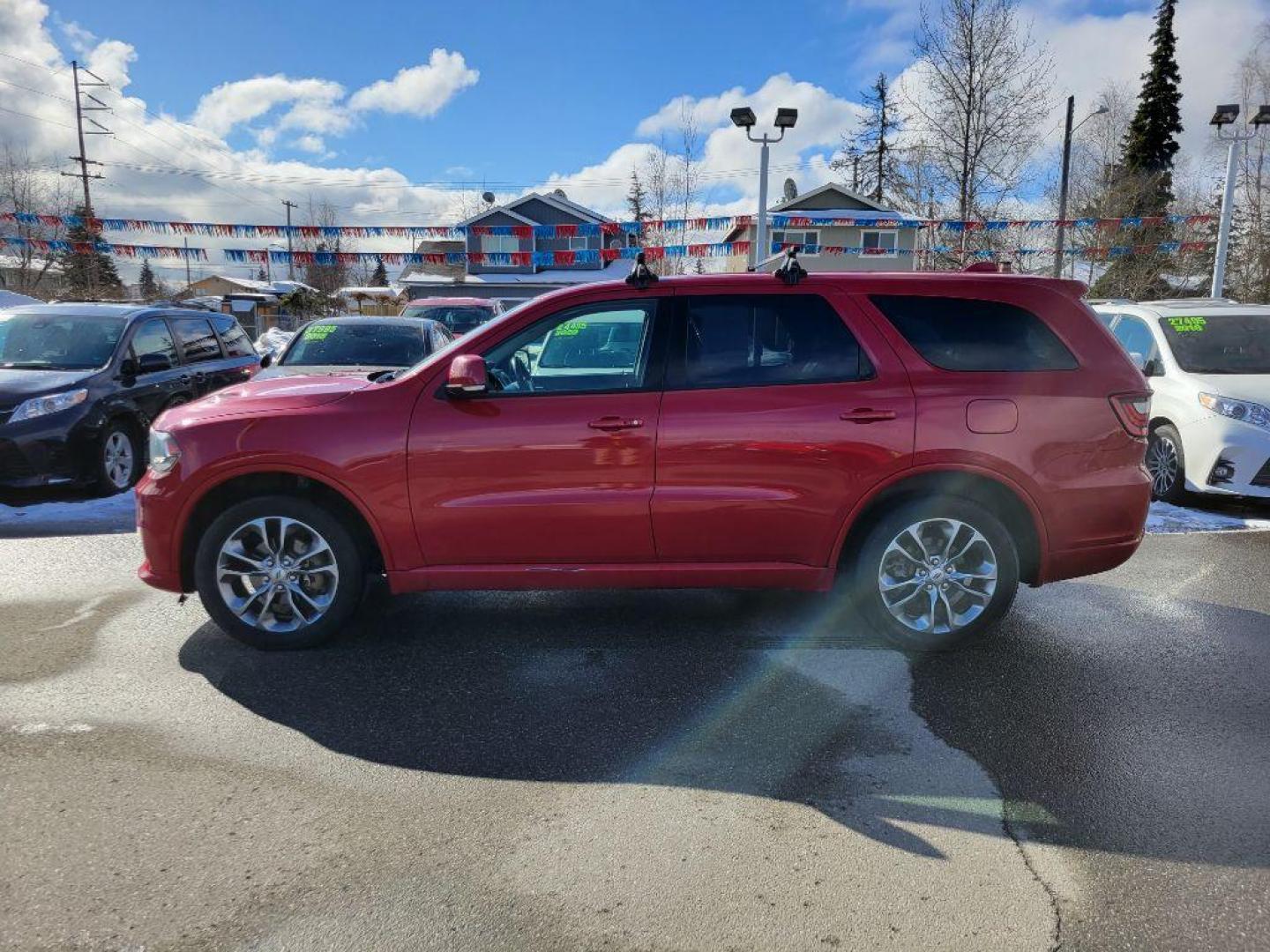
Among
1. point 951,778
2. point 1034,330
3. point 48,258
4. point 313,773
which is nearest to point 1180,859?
point 951,778

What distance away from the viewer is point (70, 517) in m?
7.12

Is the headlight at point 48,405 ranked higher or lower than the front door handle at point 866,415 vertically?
lower

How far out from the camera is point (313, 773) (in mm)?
3172

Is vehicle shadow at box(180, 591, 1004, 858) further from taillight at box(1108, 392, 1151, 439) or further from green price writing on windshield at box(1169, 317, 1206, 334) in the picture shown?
green price writing on windshield at box(1169, 317, 1206, 334)

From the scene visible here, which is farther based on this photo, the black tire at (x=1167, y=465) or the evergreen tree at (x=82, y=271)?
the evergreen tree at (x=82, y=271)

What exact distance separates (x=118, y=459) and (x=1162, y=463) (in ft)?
30.9

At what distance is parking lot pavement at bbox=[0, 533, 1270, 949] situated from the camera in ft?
7.96

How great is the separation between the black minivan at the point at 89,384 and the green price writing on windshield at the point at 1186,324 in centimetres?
973

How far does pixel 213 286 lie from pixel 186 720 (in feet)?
364

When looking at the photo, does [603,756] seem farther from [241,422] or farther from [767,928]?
[241,422]

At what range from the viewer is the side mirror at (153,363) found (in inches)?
329

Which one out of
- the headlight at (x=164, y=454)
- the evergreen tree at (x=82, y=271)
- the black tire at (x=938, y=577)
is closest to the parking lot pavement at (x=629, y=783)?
the black tire at (x=938, y=577)

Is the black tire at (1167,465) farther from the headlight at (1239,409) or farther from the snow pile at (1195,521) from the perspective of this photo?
the headlight at (1239,409)

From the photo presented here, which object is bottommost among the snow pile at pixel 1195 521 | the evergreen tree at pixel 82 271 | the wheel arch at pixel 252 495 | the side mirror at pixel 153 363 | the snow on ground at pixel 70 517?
the snow on ground at pixel 70 517
